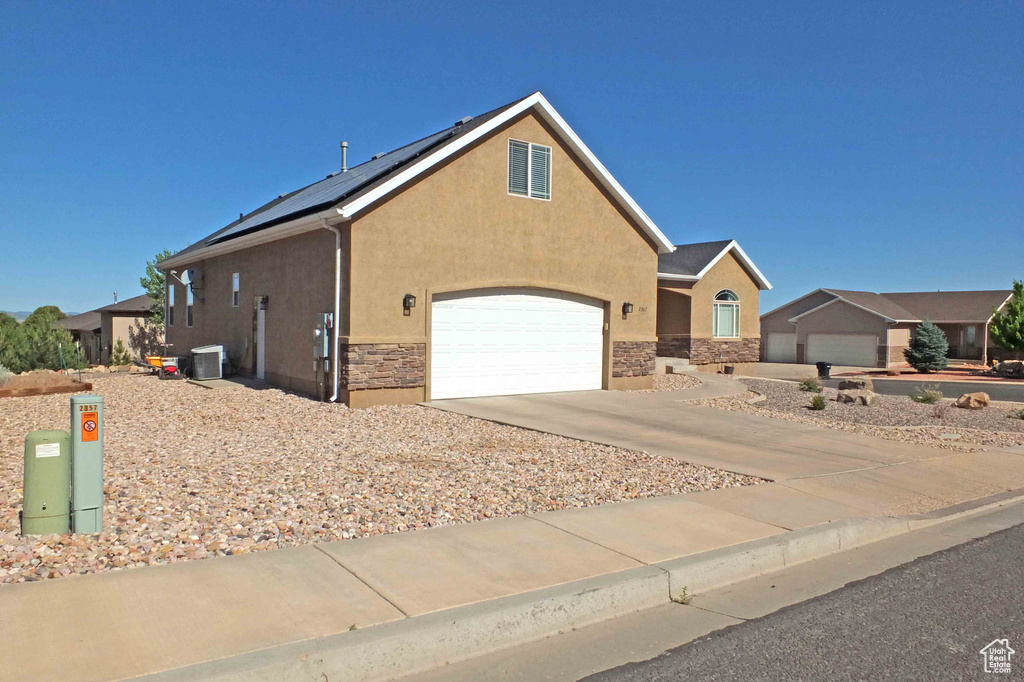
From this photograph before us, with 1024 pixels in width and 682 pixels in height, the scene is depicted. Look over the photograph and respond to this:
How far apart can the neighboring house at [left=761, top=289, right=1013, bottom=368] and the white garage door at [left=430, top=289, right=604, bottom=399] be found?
30022 millimetres

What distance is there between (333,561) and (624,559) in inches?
86.2

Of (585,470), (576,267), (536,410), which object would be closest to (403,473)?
(585,470)

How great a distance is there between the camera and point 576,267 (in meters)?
17.7

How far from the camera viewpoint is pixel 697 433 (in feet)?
41.2

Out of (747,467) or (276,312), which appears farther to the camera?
(276,312)

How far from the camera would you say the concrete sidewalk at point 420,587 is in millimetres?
4117

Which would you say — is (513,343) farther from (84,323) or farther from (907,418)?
(84,323)

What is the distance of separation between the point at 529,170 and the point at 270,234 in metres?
5.98

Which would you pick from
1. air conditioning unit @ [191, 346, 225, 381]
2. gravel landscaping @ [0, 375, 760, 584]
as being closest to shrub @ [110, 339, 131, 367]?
air conditioning unit @ [191, 346, 225, 381]

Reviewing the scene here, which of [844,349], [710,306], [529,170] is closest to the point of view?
[529,170]

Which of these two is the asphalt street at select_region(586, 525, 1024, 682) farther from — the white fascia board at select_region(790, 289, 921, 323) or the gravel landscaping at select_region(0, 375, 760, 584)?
the white fascia board at select_region(790, 289, 921, 323)

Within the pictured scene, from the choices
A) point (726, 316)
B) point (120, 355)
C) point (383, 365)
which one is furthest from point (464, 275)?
point (120, 355)

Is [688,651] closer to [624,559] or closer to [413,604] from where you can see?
[624,559]

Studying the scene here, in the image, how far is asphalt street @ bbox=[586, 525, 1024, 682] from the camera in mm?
4316
